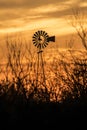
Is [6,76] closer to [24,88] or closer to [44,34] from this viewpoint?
[24,88]

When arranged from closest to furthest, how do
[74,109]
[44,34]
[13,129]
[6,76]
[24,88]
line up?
1. [13,129]
2. [74,109]
3. [24,88]
4. [6,76]
5. [44,34]

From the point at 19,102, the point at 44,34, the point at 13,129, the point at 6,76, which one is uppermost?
the point at 44,34

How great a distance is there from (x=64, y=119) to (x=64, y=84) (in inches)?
90.3

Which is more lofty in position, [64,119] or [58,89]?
[58,89]

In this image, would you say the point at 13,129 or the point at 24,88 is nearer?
the point at 13,129

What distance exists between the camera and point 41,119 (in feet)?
30.8

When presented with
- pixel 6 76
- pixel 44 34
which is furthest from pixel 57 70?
pixel 44 34

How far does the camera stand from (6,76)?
1259cm

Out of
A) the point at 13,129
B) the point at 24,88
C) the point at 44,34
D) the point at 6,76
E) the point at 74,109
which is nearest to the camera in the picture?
the point at 13,129

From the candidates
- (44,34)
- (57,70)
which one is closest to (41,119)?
(57,70)

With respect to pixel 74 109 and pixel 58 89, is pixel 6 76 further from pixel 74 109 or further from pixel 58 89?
pixel 74 109

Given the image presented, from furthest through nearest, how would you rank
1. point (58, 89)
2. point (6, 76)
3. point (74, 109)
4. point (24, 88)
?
point (6, 76) < point (58, 89) < point (24, 88) < point (74, 109)

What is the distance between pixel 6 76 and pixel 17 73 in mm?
394

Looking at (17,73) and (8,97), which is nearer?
(8,97)
